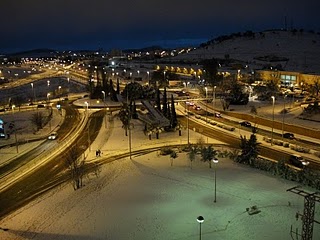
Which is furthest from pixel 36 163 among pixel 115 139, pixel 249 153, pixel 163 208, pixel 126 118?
pixel 249 153

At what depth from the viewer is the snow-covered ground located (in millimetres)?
26628

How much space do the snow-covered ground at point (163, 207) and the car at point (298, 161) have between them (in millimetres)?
4699

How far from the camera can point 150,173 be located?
3825 centimetres

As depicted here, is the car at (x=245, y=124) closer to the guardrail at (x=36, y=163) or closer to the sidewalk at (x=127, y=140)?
the sidewalk at (x=127, y=140)

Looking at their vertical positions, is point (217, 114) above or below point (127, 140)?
above

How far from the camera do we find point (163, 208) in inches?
1186

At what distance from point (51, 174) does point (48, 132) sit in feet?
66.9

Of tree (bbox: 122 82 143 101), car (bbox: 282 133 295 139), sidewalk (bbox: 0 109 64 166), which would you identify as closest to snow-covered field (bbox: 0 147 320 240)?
car (bbox: 282 133 295 139)

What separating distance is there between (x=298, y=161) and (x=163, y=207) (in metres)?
16.9

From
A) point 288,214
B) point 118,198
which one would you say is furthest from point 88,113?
point 288,214

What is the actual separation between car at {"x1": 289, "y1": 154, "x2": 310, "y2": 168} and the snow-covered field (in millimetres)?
4716

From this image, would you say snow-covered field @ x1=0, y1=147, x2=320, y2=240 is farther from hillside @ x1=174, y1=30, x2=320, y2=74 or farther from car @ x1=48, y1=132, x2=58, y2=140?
hillside @ x1=174, y1=30, x2=320, y2=74

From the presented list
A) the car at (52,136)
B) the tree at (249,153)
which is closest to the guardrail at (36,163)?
the car at (52,136)

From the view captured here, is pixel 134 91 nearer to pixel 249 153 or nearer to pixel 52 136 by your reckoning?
pixel 52 136
